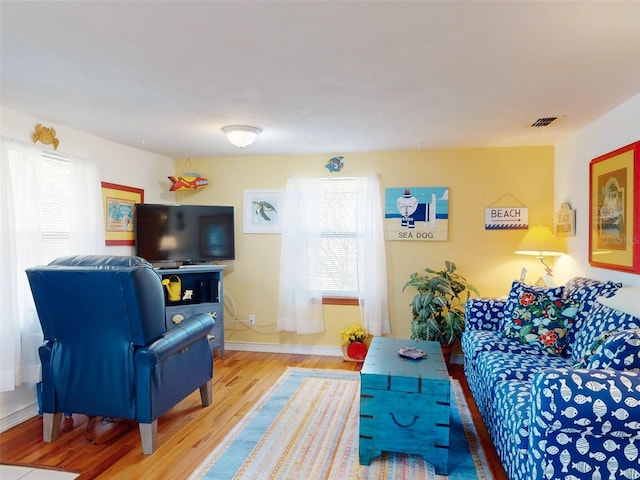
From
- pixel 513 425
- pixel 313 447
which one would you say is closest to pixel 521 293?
pixel 513 425

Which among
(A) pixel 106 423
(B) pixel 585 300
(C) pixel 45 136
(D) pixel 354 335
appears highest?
(C) pixel 45 136

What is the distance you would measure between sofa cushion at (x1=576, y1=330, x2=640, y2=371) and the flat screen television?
353 centimetres

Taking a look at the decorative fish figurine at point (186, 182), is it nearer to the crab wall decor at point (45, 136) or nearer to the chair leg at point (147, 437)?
the crab wall decor at point (45, 136)

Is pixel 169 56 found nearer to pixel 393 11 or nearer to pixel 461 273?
pixel 393 11

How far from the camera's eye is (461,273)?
4.23 m

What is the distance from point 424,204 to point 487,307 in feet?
4.17

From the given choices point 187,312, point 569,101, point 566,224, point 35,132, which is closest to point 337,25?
point 569,101

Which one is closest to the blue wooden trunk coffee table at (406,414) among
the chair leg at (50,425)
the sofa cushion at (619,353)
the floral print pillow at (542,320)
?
the sofa cushion at (619,353)

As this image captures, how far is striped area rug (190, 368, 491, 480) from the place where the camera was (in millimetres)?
2262

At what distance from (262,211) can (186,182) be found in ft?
2.83

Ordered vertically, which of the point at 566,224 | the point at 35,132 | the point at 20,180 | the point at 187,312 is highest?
the point at 35,132

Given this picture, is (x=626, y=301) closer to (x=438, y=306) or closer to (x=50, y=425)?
(x=438, y=306)

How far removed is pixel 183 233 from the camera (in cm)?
438

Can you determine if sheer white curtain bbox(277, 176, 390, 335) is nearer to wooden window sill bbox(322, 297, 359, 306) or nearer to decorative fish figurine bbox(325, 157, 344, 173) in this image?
wooden window sill bbox(322, 297, 359, 306)
